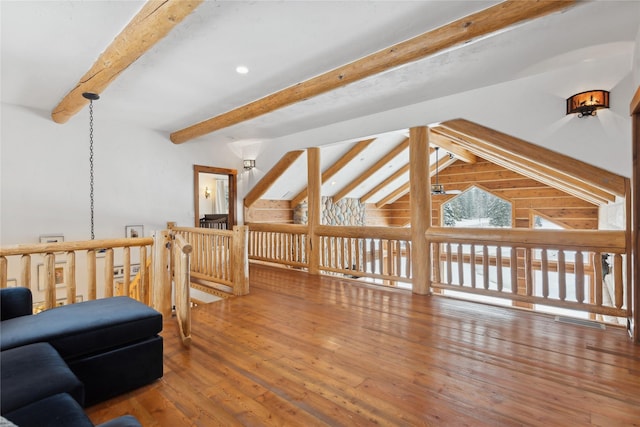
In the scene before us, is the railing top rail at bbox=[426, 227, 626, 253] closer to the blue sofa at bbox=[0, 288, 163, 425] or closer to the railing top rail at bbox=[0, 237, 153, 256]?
the blue sofa at bbox=[0, 288, 163, 425]

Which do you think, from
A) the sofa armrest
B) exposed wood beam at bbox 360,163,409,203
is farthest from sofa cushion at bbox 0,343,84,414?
exposed wood beam at bbox 360,163,409,203

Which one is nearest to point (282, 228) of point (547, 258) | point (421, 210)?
point (421, 210)

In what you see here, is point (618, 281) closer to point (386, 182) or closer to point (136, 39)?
point (136, 39)

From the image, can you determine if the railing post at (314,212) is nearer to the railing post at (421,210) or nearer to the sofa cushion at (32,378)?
the railing post at (421,210)

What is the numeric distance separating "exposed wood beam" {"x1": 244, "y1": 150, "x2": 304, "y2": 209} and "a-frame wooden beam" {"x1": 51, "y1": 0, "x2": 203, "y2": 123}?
3.27 metres

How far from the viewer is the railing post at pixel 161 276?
9.77 feet

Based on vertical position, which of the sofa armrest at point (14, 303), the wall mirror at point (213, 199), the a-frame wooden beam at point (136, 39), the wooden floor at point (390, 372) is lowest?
the wooden floor at point (390, 372)

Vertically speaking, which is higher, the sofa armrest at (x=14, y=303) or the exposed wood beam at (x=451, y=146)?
the exposed wood beam at (x=451, y=146)

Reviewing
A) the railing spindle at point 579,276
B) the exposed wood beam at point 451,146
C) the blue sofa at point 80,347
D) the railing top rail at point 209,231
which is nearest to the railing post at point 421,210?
the railing spindle at point 579,276

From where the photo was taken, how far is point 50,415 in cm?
111

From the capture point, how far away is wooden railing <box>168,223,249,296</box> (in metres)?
4.01

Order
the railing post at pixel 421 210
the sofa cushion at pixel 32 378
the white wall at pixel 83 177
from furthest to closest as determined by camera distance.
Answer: the white wall at pixel 83 177 < the railing post at pixel 421 210 < the sofa cushion at pixel 32 378

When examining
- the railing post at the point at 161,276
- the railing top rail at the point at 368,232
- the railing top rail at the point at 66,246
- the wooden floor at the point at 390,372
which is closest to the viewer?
the wooden floor at the point at 390,372

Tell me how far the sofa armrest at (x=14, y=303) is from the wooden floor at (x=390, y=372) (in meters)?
0.86
